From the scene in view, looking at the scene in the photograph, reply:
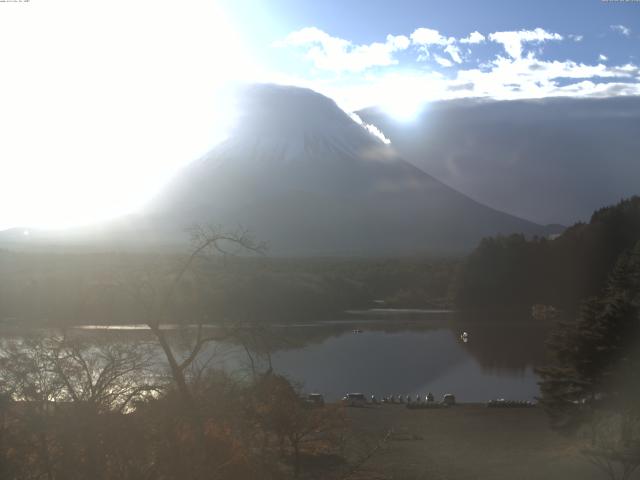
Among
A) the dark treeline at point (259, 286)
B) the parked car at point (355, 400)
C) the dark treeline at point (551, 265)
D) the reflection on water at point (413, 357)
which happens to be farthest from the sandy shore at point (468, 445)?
the dark treeline at point (551, 265)

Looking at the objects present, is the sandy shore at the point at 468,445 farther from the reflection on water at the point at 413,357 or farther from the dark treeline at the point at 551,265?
the dark treeline at the point at 551,265

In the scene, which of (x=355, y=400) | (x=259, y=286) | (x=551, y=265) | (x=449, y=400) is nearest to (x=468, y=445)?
(x=355, y=400)

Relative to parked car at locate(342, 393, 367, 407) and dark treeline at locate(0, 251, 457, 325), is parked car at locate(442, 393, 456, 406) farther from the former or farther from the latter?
dark treeline at locate(0, 251, 457, 325)

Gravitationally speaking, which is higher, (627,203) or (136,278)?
(627,203)

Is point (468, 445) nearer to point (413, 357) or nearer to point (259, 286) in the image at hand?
point (413, 357)

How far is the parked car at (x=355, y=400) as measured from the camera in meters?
16.6

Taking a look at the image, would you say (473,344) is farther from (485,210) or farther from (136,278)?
Result: (485,210)

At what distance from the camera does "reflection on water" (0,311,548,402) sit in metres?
19.9

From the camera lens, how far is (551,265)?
42.6 metres

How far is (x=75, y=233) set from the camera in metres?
77.4

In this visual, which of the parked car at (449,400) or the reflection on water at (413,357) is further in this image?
the reflection on water at (413,357)

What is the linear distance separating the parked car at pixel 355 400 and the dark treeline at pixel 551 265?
2106 cm

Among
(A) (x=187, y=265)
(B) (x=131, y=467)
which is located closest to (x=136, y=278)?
(A) (x=187, y=265)

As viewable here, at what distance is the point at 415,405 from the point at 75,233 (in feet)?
217
